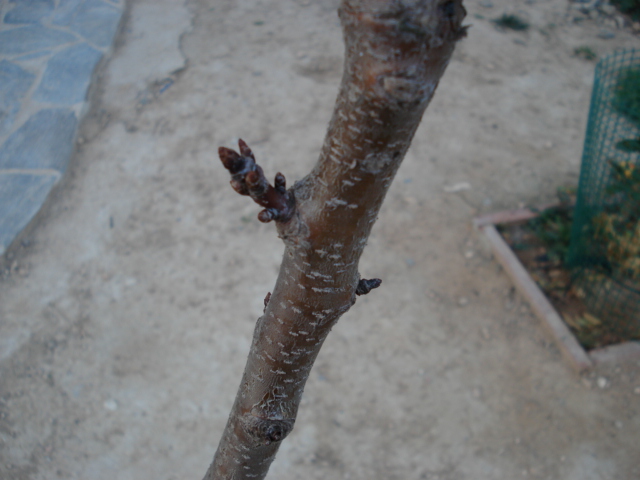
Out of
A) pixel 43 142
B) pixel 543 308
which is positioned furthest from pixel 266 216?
pixel 43 142

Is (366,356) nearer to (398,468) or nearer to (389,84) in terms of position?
(398,468)

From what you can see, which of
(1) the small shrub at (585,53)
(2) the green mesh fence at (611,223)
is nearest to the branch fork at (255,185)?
(2) the green mesh fence at (611,223)

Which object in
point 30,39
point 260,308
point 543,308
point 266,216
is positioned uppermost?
point 266,216

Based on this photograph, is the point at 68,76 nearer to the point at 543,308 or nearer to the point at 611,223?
the point at 543,308

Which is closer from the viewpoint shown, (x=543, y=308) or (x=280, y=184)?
(x=280, y=184)

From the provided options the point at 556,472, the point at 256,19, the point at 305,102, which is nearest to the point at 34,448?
the point at 556,472

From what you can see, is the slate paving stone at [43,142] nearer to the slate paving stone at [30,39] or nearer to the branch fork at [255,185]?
the slate paving stone at [30,39]
